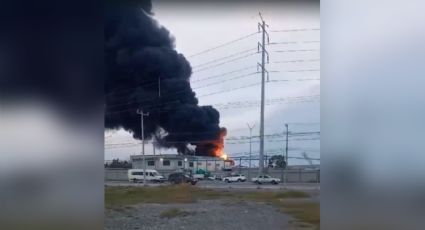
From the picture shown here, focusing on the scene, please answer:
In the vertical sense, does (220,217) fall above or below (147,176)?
below

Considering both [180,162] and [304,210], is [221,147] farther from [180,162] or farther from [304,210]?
[304,210]

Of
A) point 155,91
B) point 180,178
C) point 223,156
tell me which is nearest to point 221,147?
point 223,156

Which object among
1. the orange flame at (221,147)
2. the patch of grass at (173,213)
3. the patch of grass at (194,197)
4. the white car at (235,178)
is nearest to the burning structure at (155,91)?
the orange flame at (221,147)

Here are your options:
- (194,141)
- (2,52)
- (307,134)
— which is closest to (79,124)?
(2,52)

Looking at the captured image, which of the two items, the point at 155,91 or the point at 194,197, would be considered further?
the point at 155,91

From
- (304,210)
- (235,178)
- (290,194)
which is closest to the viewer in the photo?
(304,210)

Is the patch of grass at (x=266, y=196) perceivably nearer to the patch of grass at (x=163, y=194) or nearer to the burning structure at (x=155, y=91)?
the patch of grass at (x=163, y=194)
